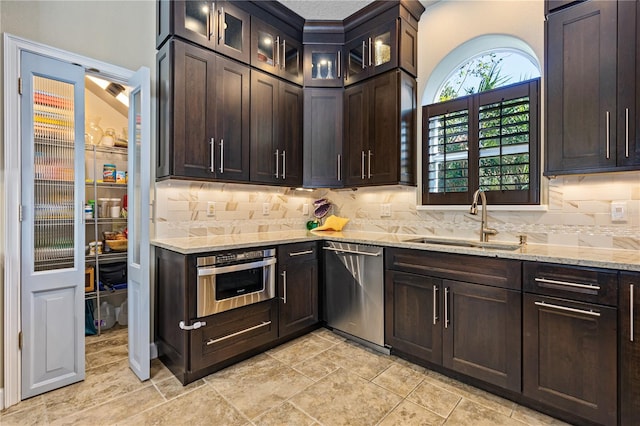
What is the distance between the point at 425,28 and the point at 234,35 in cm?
183

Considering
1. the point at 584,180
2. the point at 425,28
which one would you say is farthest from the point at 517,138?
the point at 425,28

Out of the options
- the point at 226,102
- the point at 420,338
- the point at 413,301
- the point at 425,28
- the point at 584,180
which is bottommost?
the point at 420,338

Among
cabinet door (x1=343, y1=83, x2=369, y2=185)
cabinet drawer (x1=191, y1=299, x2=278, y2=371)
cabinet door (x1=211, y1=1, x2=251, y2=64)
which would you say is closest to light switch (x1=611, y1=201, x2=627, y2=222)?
cabinet door (x1=343, y1=83, x2=369, y2=185)

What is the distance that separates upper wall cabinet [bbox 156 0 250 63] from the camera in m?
2.31

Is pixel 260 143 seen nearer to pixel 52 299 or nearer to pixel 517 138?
pixel 52 299

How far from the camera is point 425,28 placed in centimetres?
300

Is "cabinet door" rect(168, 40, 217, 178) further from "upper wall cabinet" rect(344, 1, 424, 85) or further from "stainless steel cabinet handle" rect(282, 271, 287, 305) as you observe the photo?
"upper wall cabinet" rect(344, 1, 424, 85)

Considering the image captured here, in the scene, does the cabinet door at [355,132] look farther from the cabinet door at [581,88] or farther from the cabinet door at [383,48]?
the cabinet door at [581,88]

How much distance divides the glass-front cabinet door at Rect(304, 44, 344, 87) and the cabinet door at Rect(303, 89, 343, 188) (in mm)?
94

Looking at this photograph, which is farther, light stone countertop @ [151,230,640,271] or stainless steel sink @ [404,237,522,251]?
stainless steel sink @ [404,237,522,251]

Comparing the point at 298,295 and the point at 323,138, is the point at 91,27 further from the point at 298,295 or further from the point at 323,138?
the point at 298,295

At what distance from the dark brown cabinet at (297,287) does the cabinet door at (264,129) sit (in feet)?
2.49

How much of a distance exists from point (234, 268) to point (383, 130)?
1850 mm

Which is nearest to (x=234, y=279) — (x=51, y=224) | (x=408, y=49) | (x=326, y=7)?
(x=51, y=224)
